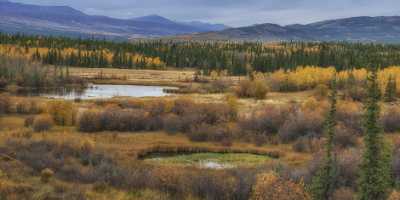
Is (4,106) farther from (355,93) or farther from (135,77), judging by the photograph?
(135,77)

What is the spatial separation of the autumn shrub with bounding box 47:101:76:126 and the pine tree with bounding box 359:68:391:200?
41.4 meters

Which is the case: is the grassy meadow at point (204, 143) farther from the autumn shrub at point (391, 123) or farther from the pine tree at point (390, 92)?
the pine tree at point (390, 92)

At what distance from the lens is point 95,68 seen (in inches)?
5659

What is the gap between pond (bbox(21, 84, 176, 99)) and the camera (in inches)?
3327

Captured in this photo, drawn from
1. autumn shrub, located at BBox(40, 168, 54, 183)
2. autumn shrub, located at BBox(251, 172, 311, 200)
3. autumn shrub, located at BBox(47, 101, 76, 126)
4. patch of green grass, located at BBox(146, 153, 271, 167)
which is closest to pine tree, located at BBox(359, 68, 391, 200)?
autumn shrub, located at BBox(251, 172, 311, 200)

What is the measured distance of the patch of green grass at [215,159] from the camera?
42.1 m

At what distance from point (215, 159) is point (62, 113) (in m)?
19.6

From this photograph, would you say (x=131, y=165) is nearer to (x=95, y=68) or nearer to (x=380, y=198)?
(x=380, y=198)

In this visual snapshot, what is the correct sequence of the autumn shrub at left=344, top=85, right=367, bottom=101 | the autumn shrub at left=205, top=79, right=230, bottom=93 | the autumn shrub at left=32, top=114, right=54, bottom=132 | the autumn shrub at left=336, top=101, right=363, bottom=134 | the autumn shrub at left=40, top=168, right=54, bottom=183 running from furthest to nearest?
the autumn shrub at left=205, top=79, right=230, bottom=93 → the autumn shrub at left=344, top=85, right=367, bottom=101 → the autumn shrub at left=336, top=101, right=363, bottom=134 → the autumn shrub at left=32, top=114, right=54, bottom=132 → the autumn shrub at left=40, top=168, right=54, bottom=183

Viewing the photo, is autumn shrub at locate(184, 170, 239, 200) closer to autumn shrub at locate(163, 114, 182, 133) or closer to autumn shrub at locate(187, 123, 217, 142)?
autumn shrub at locate(187, 123, 217, 142)

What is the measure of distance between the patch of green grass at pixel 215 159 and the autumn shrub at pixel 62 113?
15140 mm

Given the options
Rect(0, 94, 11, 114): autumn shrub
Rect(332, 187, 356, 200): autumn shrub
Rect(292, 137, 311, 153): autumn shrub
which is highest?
Rect(0, 94, 11, 114): autumn shrub

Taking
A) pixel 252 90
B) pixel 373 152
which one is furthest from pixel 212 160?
pixel 252 90

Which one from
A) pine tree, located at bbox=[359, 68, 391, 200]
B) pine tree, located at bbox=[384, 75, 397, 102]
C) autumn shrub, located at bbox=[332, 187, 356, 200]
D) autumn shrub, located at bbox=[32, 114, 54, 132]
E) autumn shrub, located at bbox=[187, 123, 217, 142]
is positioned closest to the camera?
pine tree, located at bbox=[359, 68, 391, 200]
